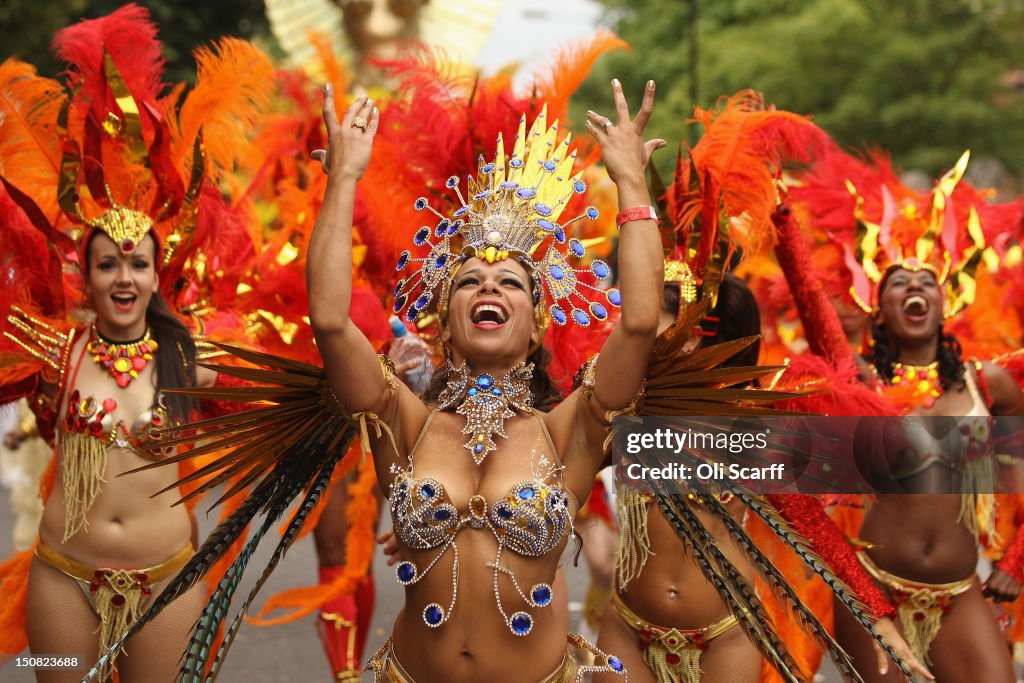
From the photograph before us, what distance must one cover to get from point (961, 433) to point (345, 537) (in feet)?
9.32

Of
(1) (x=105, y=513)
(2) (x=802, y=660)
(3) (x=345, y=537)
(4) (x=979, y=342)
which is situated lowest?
(2) (x=802, y=660)

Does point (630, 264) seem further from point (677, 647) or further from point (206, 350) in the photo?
point (206, 350)

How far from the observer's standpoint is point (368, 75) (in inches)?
569

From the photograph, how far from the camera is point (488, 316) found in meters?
3.13

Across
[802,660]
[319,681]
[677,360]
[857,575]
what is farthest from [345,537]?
[677,360]

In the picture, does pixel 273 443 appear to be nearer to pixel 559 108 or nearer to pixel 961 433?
pixel 559 108

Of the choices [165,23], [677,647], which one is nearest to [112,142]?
[677,647]

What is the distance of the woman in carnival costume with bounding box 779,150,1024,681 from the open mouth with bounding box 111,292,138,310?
8.69 ft

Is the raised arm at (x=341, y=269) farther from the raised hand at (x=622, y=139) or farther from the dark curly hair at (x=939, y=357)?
the dark curly hair at (x=939, y=357)

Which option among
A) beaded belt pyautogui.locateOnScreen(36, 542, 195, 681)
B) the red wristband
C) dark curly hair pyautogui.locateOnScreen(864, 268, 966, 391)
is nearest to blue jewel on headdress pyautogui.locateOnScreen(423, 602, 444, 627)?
the red wristband

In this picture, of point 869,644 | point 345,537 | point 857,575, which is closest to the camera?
point 857,575

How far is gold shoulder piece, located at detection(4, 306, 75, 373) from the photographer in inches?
172

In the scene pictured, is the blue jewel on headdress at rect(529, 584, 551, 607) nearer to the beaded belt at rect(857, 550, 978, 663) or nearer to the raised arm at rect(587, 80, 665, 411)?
the raised arm at rect(587, 80, 665, 411)

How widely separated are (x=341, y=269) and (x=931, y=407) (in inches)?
115
